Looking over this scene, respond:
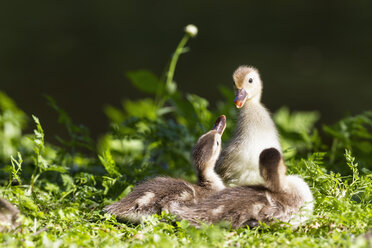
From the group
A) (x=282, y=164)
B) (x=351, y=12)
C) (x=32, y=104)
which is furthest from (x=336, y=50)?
(x=282, y=164)

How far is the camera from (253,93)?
4.19 metres

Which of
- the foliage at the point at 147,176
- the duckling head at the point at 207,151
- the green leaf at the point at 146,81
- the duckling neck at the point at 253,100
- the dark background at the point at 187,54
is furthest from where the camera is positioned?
the dark background at the point at 187,54

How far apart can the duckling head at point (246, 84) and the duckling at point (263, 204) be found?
0.67 m

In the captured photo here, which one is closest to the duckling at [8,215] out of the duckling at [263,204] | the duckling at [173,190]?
the duckling at [173,190]

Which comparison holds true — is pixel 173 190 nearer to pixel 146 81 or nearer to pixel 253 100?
pixel 253 100

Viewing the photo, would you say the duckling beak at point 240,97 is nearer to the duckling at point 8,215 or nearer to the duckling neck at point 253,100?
the duckling neck at point 253,100

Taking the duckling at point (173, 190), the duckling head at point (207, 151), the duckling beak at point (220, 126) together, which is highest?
the duckling beak at point (220, 126)

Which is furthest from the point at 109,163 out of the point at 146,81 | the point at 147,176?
the point at 146,81

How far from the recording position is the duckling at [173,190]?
371 cm

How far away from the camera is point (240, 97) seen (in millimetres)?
4059

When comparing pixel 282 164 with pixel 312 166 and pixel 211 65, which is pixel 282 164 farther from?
pixel 211 65

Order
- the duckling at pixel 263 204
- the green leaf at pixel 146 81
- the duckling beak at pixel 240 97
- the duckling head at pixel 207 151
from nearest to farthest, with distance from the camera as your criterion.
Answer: the duckling at pixel 263 204
the duckling head at pixel 207 151
the duckling beak at pixel 240 97
the green leaf at pixel 146 81

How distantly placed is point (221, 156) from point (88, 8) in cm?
616

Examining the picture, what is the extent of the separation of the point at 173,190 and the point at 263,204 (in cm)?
58
